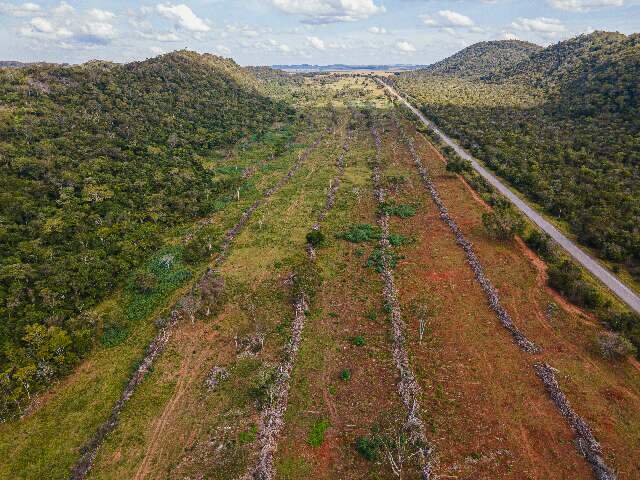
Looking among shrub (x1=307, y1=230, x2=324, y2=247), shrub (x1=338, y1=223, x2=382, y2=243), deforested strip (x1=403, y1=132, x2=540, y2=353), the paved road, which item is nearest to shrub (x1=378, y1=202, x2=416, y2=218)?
deforested strip (x1=403, y1=132, x2=540, y2=353)

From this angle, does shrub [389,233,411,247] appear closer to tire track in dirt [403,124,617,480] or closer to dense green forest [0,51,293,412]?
tire track in dirt [403,124,617,480]

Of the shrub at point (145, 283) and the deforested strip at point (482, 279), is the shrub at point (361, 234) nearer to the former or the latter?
the deforested strip at point (482, 279)

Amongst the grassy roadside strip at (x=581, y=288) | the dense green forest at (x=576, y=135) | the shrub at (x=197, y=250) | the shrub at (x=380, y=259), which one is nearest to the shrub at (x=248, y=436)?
the shrub at (x=380, y=259)

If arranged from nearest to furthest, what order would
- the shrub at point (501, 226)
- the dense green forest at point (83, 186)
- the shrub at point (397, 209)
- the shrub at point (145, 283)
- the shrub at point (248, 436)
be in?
the shrub at point (248, 436) → the dense green forest at point (83, 186) → the shrub at point (145, 283) → the shrub at point (501, 226) → the shrub at point (397, 209)

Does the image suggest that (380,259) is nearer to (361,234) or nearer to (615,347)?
(361,234)

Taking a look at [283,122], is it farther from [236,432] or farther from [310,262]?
[236,432]

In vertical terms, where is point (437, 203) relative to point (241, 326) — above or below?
above

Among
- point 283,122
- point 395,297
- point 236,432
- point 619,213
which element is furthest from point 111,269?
point 283,122
